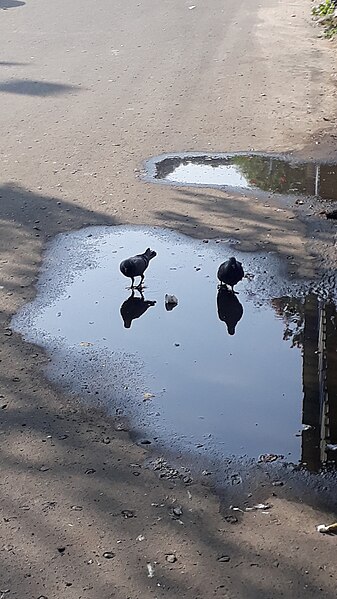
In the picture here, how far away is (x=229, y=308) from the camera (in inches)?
259

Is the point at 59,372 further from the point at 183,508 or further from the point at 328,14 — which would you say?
the point at 328,14

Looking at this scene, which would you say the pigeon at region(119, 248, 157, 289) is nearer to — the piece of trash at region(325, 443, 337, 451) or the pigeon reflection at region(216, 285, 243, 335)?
the pigeon reflection at region(216, 285, 243, 335)

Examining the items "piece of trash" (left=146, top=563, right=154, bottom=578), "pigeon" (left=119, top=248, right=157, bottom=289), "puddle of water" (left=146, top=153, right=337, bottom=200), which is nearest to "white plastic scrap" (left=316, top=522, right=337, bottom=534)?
"piece of trash" (left=146, top=563, right=154, bottom=578)

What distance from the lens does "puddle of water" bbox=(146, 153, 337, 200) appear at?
351 inches

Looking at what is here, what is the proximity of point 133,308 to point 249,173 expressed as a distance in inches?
123

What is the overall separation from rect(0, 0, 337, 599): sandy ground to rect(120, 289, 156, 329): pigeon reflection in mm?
684

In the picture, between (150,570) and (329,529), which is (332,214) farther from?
(150,570)

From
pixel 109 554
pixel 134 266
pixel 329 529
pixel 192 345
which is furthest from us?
pixel 134 266

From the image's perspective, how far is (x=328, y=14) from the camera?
1800 cm

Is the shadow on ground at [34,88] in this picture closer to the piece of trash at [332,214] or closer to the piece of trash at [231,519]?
the piece of trash at [332,214]

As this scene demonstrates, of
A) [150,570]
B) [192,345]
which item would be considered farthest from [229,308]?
[150,570]

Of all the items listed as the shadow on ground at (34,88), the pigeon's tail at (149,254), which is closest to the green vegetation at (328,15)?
the shadow on ground at (34,88)

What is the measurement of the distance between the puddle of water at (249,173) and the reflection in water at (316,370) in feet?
7.82

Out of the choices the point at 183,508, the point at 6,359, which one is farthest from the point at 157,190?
the point at 183,508
